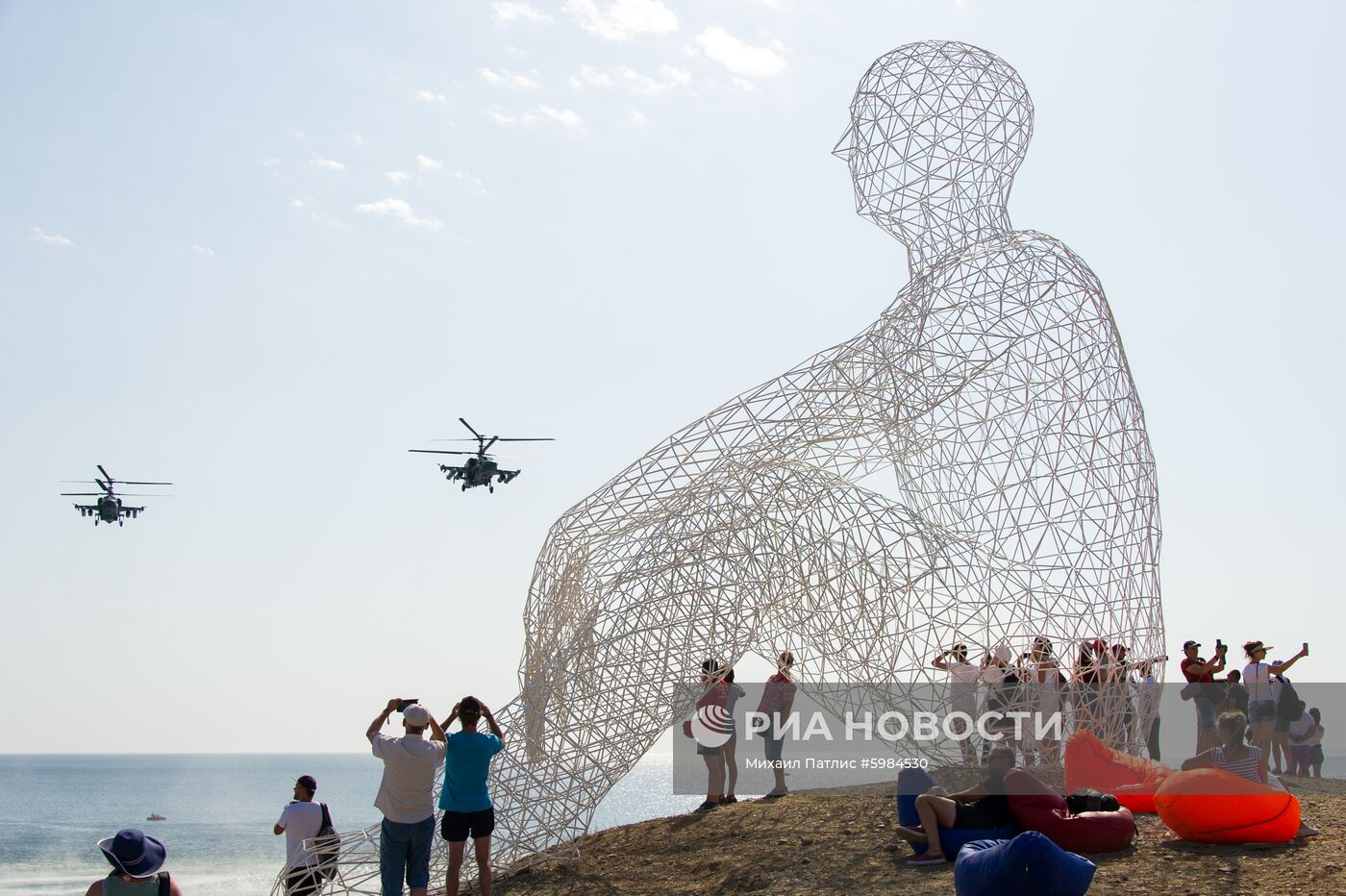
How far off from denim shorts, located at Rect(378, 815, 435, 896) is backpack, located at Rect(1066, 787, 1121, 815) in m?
4.95

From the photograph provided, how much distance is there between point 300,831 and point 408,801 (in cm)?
182

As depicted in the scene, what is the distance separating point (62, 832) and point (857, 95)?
55769 mm

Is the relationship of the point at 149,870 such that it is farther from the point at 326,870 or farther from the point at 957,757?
the point at 957,757

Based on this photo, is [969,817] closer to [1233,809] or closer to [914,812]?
[914,812]

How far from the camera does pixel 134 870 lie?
577 cm

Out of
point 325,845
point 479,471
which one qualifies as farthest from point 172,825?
point 325,845

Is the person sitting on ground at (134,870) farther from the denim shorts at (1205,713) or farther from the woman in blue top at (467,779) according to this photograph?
the denim shorts at (1205,713)

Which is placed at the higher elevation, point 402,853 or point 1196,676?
point 1196,676

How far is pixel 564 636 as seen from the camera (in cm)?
1197

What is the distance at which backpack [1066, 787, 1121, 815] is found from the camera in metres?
9.28

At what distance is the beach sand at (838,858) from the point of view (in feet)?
26.8

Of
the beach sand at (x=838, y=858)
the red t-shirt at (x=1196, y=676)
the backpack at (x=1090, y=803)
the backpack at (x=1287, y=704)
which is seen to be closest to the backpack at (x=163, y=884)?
the beach sand at (x=838, y=858)

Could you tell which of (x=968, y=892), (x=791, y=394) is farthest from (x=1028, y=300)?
(x=968, y=892)

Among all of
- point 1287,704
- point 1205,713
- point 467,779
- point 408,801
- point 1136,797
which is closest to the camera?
point 408,801
